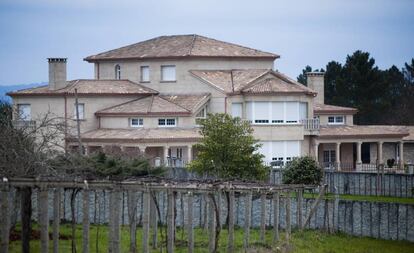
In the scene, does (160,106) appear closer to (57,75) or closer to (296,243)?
(57,75)

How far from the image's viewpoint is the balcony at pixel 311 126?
69.0 meters

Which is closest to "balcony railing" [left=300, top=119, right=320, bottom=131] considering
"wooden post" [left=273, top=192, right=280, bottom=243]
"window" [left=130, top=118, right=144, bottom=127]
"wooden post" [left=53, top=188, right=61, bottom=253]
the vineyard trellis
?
"window" [left=130, top=118, right=144, bottom=127]

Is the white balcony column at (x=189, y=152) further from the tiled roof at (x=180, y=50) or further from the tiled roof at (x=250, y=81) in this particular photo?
the tiled roof at (x=180, y=50)

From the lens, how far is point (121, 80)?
240 feet

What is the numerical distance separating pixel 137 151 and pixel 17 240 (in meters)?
24.2

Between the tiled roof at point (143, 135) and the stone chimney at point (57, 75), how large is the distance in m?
5.05

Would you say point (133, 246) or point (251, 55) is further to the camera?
point (251, 55)

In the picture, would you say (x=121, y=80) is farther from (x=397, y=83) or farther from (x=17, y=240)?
(x=397, y=83)

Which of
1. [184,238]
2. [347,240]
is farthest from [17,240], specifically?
[347,240]

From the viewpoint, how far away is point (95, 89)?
70000mm

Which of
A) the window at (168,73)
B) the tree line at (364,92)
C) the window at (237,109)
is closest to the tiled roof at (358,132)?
the window at (237,109)

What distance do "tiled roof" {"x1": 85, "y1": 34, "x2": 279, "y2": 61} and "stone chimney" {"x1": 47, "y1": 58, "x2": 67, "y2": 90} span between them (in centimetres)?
463

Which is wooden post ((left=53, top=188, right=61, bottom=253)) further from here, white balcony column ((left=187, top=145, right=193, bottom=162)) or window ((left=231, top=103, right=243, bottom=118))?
window ((left=231, top=103, right=243, bottom=118))

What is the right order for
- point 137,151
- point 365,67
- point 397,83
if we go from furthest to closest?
1. point 397,83
2. point 365,67
3. point 137,151
